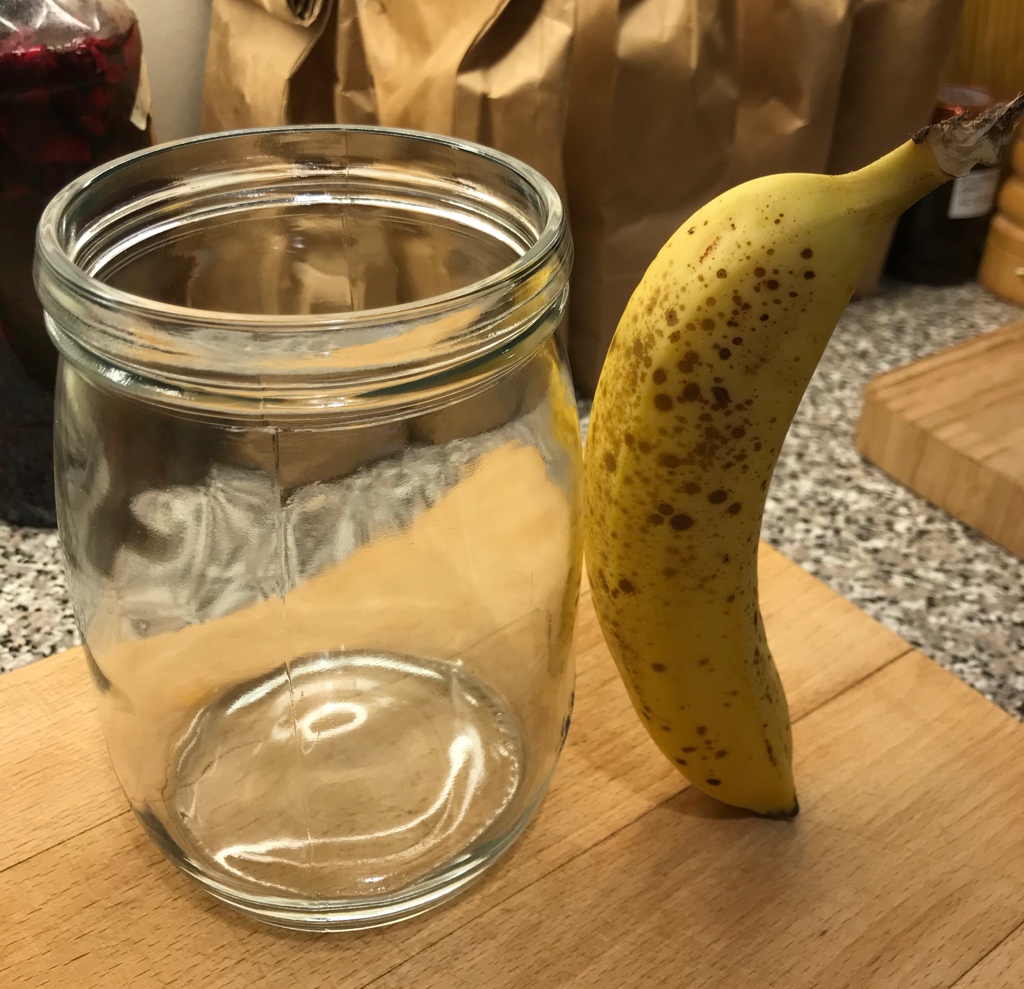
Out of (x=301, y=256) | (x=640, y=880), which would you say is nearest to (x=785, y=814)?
(x=640, y=880)

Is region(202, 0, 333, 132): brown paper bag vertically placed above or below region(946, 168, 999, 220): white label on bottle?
above

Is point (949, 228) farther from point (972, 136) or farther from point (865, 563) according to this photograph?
point (972, 136)

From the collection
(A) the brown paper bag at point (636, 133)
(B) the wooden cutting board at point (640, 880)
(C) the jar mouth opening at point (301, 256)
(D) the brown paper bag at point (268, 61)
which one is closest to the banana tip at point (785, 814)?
(B) the wooden cutting board at point (640, 880)

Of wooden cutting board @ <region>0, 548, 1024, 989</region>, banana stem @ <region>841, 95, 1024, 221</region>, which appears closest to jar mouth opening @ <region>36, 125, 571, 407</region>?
banana stem @ <region>841, 95, 1024, 221</region>

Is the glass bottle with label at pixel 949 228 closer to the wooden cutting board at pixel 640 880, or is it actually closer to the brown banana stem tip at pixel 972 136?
the wooden cutting board at pixel 640 880

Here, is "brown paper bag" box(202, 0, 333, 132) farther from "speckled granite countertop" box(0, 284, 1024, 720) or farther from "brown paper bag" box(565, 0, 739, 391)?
"speckled granite countertop" box(0, 284, 1024, 720)

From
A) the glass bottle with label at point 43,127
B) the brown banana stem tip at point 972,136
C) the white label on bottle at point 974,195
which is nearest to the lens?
the brown banana stem tip at point 972,136

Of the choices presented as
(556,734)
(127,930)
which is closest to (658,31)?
(556,734)
